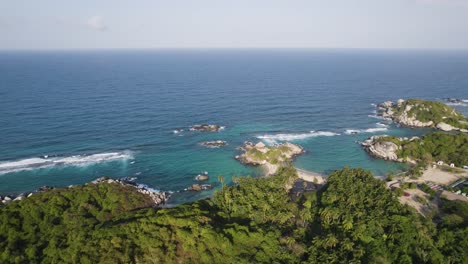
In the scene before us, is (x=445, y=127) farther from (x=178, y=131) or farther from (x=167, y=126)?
(x=167, y=126)

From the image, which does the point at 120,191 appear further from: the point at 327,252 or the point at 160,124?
the point at 160,124

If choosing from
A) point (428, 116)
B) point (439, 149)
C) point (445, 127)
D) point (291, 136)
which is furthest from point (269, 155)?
point (428, 116)

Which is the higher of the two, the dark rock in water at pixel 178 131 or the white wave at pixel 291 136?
the dark rock in water at pixel 178 131

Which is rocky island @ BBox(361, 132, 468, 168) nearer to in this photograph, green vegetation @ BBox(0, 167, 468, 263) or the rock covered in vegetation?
green vegetation @ BBox(0, 167, 468, 263)

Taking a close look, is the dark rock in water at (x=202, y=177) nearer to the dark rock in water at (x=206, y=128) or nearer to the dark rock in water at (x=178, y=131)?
the dark rock in water at (x=178, y=131)

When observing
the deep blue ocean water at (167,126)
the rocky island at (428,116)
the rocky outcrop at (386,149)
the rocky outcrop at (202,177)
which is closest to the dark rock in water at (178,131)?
the deep blue ocean water at (167,126)

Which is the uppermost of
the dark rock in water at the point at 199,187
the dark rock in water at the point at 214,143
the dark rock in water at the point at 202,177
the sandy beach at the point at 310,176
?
the dark rock in water at the point at 214,143
